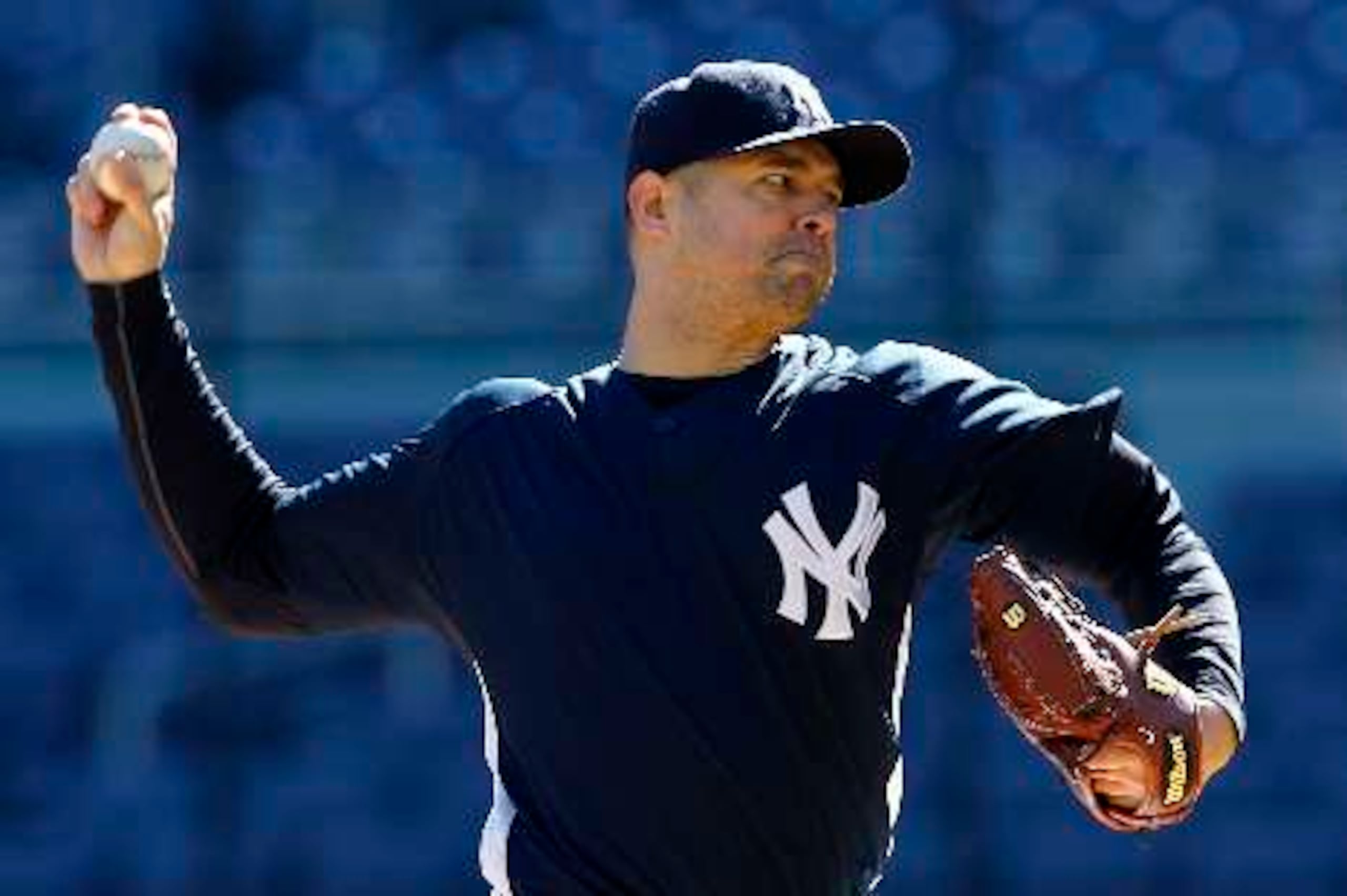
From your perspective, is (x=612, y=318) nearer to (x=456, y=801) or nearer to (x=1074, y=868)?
(x=456, y=801)

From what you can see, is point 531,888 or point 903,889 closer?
point 531,888

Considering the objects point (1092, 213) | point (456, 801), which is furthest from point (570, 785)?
point (1092, 213)

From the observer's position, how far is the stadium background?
6.98 metres

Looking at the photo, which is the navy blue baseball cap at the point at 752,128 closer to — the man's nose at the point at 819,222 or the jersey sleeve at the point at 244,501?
the man's nose at the point at 819,222

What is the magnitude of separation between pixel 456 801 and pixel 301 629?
4406mm

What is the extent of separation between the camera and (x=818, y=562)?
2.64 m

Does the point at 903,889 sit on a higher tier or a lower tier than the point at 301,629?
lower

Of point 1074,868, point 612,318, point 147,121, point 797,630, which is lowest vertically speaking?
point 1074,868

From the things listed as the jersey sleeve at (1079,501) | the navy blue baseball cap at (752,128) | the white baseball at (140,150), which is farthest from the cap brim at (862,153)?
the white baseball at (140,150)

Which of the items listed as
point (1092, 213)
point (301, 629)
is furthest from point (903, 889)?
point (301, 629)

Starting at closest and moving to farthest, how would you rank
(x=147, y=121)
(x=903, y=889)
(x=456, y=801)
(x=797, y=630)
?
(x=797, y=630), (x=147, y=121), (x=903, y=889), (x=456, y=801)

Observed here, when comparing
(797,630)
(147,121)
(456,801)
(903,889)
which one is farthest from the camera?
(456,801)

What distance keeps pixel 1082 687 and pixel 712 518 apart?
371mm

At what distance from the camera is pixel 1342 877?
6.98 meters
